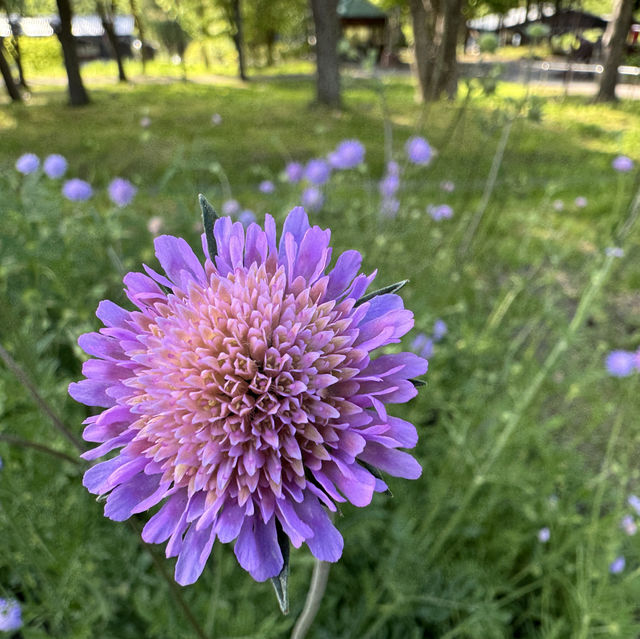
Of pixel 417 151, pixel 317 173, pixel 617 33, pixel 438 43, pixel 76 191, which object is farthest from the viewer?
pixel 438 43

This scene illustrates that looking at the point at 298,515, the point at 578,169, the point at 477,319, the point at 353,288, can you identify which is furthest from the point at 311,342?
the point at 578,169

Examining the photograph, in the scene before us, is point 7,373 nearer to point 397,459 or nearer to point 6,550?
point 6,550

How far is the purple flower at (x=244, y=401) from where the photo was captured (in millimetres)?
610

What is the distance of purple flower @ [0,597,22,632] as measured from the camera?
985mm

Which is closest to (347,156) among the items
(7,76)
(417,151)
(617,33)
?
(417,151)

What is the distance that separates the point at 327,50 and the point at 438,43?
4276 millimetres

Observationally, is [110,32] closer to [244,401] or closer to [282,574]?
[244,401]

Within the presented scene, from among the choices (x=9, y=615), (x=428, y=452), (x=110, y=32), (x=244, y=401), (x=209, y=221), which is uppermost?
(x=110, y=32)

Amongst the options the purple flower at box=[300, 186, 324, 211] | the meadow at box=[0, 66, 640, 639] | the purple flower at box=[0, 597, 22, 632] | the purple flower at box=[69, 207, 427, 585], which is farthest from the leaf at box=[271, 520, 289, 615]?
the purple flower at box=[300, 186, 324, 211]

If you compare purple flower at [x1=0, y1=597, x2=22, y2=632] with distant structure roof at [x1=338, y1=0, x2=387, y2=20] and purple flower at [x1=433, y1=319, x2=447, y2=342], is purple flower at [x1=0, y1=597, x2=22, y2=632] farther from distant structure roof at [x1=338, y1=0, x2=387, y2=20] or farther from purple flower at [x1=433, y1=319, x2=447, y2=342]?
distant structure roof at [x1=338, y1=0, x2=387, y2=20]

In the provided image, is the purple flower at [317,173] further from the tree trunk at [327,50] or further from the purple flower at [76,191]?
the tree trunk at [327,50]

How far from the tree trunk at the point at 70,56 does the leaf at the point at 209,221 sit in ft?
24.1

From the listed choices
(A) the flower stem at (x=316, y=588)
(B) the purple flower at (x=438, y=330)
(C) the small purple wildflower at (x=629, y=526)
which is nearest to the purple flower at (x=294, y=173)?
(B) the purple flower at (x=438, y=330)

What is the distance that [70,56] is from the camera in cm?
677
